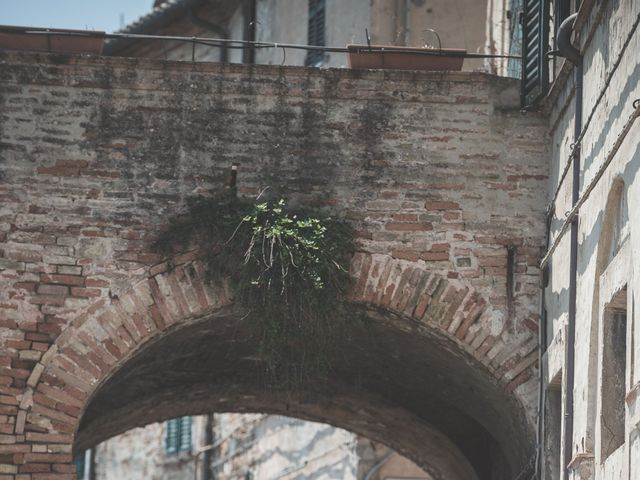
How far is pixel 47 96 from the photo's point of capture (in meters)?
12.1

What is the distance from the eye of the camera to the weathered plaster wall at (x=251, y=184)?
11.7 m

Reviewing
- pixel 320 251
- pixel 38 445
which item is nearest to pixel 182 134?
pixel 320 251

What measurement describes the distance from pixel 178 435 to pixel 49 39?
1322cm

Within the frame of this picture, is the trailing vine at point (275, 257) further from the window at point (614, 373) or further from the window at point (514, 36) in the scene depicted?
the window at point (514, 36)

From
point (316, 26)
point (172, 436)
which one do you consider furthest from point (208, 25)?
point (172, 436)

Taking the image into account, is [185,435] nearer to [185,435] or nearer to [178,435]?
[185,435]

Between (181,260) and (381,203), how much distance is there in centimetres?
126

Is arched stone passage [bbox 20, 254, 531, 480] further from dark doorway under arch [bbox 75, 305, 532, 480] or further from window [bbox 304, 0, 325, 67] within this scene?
window [bbox 304, 0, 325, 67]

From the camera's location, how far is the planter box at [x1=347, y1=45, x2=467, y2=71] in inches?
483

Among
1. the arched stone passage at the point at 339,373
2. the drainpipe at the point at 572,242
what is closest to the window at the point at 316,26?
the arched stone passage at the point at 339,373

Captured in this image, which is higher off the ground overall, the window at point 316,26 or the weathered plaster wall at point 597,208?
the window at point 316,26

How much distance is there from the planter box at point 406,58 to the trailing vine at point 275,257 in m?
1.08

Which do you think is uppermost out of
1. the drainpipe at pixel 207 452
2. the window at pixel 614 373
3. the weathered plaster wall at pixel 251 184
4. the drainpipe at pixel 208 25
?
the drainpipe at pixel 208 25

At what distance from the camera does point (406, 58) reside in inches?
485
